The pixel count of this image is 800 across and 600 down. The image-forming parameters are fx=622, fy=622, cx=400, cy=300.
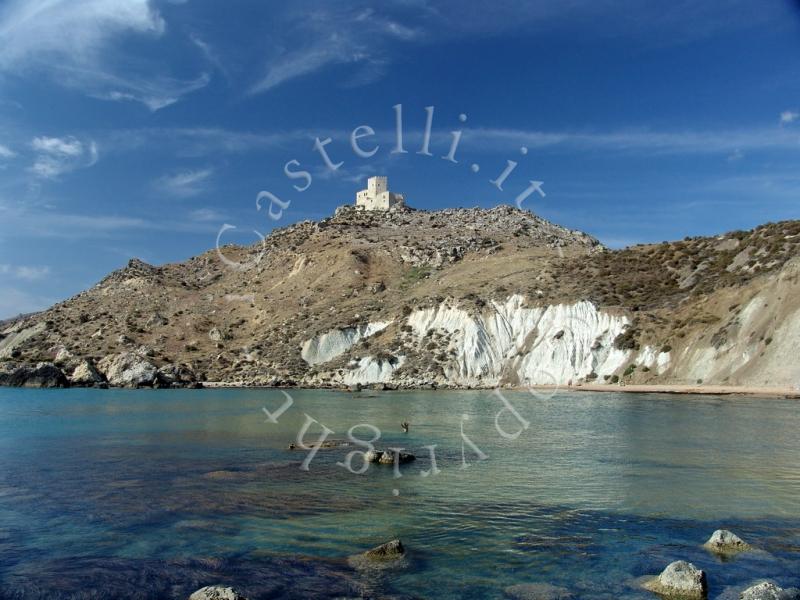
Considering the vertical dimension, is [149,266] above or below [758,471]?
above

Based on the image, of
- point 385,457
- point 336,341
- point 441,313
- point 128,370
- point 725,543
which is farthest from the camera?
point 128,370

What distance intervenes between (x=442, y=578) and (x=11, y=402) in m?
59.3

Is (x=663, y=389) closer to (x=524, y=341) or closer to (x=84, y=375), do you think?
(x=524, y=341)

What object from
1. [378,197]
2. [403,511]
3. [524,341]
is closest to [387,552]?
[403,511]

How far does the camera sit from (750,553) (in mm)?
11391

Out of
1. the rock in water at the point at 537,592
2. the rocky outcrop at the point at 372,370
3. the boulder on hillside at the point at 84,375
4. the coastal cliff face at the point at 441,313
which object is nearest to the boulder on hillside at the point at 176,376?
the coastal cliff face at the point at 441,313

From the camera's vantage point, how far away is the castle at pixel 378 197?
149 m

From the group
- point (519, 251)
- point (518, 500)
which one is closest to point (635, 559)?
point (518, 500)

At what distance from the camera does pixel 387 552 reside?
1145 centimetres

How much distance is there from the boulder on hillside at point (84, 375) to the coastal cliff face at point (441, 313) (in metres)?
0.19

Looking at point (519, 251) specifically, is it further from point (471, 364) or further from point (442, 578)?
point (442, 578)

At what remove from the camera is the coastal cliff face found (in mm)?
58062

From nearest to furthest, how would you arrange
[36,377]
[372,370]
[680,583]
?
[680,583] → [372,370] → [36,377]

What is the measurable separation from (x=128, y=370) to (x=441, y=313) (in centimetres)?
4454
